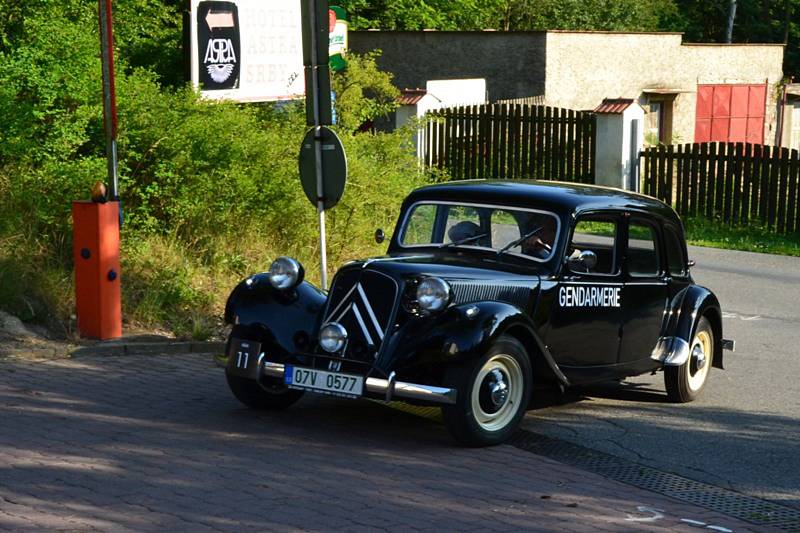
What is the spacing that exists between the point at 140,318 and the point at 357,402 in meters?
2.93

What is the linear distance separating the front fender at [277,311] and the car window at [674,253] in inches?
109

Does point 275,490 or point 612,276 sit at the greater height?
point 612,276

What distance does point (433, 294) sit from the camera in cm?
780

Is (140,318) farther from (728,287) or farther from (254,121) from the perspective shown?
(728,287)

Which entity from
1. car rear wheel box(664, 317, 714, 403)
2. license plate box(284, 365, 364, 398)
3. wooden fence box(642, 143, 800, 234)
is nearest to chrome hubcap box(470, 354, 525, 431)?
license plate box(284, 365, 364, 398)

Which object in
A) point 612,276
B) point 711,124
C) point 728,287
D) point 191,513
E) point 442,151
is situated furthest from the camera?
point 711,124

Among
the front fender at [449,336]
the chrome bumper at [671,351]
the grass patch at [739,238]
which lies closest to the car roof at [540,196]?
the chrome bumper at [671,351]

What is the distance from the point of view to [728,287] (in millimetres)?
16172

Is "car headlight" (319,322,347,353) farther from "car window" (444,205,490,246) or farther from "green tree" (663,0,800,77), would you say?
"green tree" (663,0,800,77)

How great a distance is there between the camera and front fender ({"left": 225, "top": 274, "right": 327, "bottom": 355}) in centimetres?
836

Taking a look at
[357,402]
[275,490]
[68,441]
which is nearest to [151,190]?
[357,402]

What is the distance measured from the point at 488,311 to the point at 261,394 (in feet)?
5.84

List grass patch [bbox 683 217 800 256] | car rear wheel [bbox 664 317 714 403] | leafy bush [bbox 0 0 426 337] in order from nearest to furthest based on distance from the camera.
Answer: car rear wheel [bbox 664 317 714 403] < leafy bush [bbox 0 0 426 337] < grass patch [bbox 683 217 800 256]

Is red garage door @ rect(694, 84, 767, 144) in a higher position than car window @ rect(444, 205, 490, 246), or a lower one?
higher
